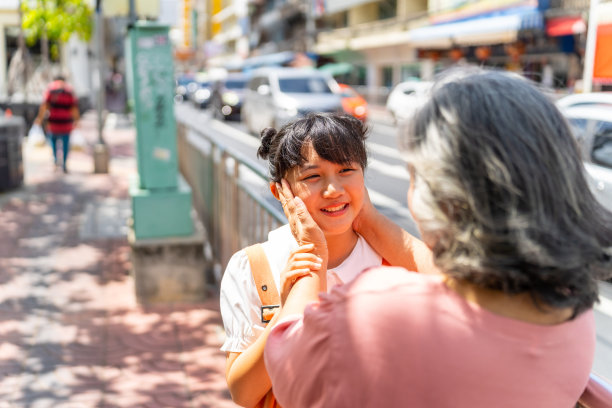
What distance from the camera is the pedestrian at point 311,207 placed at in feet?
5.57

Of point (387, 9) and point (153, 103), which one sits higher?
point (387, 9)

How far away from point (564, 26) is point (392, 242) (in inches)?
852

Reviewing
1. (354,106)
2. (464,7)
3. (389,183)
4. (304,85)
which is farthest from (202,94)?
(389,183)

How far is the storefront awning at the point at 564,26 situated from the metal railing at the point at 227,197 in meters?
16.0

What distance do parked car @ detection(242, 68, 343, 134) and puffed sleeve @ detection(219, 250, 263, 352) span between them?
1464cm

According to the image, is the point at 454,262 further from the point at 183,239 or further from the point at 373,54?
the point at 373,54

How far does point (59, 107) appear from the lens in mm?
11281

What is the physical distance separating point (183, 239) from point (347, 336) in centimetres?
449

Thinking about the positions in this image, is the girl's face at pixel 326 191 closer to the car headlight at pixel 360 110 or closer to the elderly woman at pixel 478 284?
the elderly woman at pixel 478 284

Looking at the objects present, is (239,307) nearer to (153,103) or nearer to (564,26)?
(153,103)

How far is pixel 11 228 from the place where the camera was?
25.4 ft

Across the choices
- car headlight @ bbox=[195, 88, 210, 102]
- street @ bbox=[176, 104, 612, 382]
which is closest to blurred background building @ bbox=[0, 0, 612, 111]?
street @ bbox=[176, 104, 612, 382]

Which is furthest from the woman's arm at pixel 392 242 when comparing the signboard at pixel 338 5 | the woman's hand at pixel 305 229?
→ the signboard at pixel 338 5

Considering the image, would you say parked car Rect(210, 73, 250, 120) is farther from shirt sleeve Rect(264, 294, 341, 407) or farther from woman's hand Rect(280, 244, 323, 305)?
shirt sleeve Rect(264, 294, 341, 407)
